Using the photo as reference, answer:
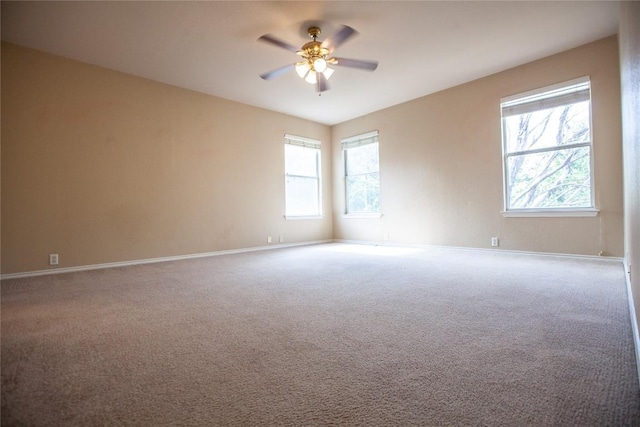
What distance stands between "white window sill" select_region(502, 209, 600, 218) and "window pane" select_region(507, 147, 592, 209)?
0.08 meters

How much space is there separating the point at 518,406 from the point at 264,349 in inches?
42.6

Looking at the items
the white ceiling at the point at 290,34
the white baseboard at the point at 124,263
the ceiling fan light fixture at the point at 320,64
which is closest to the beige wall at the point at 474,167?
the white ceiling at the point at 290,34

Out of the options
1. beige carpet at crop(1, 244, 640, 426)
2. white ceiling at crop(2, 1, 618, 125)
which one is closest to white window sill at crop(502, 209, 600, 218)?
beige carpet at crop(1, 244, 640, 426)

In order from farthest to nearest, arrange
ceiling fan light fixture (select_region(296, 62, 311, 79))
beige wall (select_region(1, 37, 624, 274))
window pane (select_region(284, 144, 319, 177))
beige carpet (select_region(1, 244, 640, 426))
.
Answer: window pane (select_region(284, 144, 319, 177)) < beige wall (select_region(1, 37, 624, 274)) < ceiling fan light fixture (select_region(296, 62, 311, 79)) < beige carpet (select_region(1, 244, 640, 426))

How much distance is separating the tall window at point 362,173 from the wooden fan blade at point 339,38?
3.26 meters

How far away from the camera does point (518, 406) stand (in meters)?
1.02

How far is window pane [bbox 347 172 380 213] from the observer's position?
6.30 m

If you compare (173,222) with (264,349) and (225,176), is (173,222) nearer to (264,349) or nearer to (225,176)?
(225,176)

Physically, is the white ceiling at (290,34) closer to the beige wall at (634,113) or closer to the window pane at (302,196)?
the beige wall at (634,113)

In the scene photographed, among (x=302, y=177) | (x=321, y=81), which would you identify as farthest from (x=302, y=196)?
(x=321, y=81)

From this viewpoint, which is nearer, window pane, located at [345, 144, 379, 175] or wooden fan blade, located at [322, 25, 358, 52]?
wooden fan blade, located at [322, 25, 358, 52]

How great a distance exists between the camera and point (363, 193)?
655 centimetres

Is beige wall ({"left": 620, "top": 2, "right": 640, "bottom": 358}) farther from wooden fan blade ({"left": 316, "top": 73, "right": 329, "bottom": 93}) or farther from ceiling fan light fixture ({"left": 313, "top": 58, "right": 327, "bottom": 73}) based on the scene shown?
wooden fan blade ({"left": 316, "top": 73, "right": 329, "bottom": 93})

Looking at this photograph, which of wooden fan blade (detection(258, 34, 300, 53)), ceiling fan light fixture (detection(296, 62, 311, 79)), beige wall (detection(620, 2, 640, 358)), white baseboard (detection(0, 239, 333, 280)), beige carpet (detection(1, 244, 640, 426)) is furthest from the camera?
white baseboard (detection(0, 239, 333, 280))
